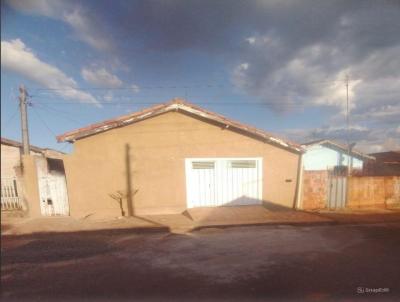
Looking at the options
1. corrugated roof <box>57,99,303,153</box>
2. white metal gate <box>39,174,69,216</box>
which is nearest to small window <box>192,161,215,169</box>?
corrugated roof <box>57,99,303,153</box>

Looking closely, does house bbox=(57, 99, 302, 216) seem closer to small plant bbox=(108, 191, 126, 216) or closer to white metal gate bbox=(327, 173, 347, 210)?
small plant bbox=(108, 191, 126, 216)

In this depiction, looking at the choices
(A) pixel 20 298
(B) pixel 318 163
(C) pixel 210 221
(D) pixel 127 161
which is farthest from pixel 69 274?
(B) pixel 318 163

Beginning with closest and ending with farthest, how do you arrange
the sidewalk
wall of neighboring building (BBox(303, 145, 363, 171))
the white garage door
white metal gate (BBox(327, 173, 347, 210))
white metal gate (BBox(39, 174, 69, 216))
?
the sidewalk < white metal gate (BBox(39, 174, 69, 216)) < the white garage door < white metal gate (BBox(327, 173, 347, 210)) < wall of neighboring building (BBox(303, 145, 363, 171))

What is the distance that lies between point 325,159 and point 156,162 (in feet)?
60.2

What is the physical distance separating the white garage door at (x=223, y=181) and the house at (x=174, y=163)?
0.04 metres

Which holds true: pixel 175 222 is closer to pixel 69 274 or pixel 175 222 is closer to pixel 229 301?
pixel 69 274

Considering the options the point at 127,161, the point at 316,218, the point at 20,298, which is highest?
the point at 127,161

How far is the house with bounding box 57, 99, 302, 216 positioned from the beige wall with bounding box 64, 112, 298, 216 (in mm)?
35

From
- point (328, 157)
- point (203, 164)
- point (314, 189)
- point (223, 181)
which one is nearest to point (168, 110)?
point (203, 164)

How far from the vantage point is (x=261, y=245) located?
22.2 feet

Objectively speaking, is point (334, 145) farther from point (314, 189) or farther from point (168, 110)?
point (168, 110)

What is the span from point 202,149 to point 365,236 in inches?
244

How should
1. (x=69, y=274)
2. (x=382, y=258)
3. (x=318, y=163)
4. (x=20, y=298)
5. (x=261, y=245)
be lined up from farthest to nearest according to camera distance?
(x=318, y=163), (x=261, y=245), (x=382, y=258), (x=69, y=274), (x=20, y=298)

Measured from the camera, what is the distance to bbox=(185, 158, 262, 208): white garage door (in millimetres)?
11227
